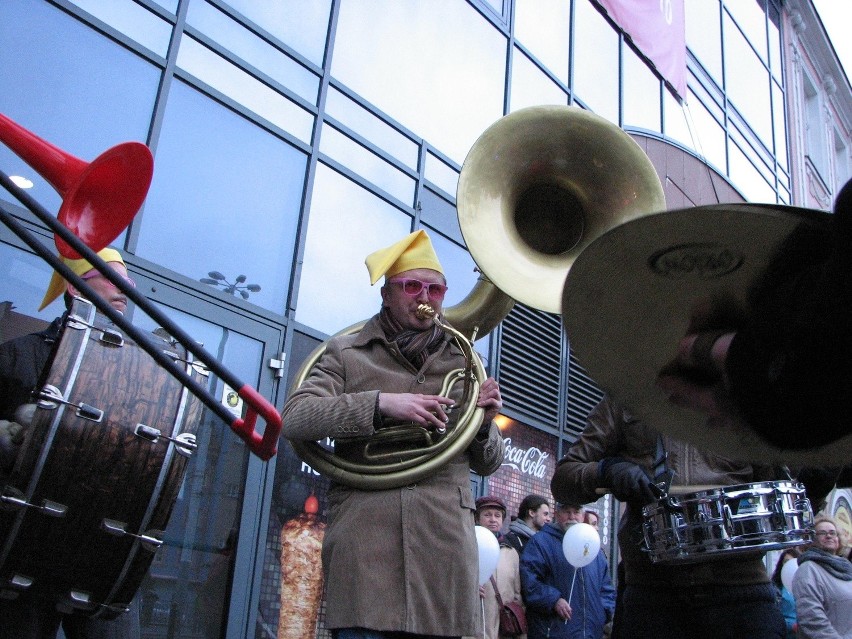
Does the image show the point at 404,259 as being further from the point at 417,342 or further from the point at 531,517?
the point at 531,517

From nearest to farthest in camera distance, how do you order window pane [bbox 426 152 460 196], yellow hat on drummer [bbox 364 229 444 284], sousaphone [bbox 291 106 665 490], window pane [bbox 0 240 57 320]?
yellow hat on drummer [bbox 364 229 444 284]
sousaphone [bbox 291 106 665 490]
window pane [bbox 0 240 57 320]
window pane [bbox 426 152 460 196]

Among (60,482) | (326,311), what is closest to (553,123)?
(60,482)

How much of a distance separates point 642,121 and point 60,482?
9588 mm

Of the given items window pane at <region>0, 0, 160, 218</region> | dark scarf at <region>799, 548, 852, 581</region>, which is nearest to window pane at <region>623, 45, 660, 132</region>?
dark scarf at <region>799, 548, 852, 581</region>

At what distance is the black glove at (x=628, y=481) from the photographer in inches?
105

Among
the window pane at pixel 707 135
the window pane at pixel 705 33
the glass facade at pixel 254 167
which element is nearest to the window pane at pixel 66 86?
the glass facade at pixel 254 167

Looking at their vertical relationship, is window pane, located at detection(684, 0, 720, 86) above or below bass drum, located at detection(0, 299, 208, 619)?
above

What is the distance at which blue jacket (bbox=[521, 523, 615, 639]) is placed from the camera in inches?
212

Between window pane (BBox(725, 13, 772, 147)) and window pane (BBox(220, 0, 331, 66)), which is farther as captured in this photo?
window pane (BBox(725, 13, 772, 147))

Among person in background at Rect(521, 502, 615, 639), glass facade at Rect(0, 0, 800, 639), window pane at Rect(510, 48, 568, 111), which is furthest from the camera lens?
window pane at Rect(510, 48, 568, 111)

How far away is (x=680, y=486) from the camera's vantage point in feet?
8.87

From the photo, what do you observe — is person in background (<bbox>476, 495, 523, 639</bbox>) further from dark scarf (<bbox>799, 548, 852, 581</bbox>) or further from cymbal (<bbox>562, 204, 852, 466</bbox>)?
cymbal (<bbox>562, 204, 852, 466</bbox>)

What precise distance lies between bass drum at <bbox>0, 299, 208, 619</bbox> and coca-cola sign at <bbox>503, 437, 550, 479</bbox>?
16.5 feet

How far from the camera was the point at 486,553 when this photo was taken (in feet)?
15.9
